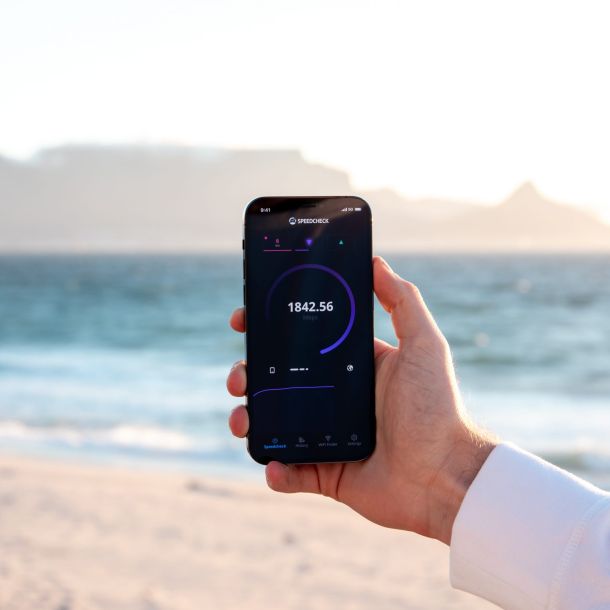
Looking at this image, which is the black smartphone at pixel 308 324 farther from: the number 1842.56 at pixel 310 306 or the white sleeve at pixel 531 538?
the white sleeve at pixel 531 538

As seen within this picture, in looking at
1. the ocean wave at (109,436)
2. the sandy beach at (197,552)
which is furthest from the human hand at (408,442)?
the ocean wave at (109,436)

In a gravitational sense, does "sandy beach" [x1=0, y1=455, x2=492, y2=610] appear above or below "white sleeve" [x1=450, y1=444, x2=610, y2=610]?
below

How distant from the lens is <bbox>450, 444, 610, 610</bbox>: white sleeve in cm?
145

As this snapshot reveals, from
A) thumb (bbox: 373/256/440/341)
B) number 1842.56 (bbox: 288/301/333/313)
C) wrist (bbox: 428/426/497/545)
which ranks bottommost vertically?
wrist (bbox: 428/426/497/545)

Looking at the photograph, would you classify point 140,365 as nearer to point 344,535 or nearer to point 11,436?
point 11,436

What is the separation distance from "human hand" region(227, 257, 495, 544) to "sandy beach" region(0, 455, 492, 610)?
89.4 inches

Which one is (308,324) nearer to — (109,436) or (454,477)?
(454,477)

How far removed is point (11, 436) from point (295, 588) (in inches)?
204

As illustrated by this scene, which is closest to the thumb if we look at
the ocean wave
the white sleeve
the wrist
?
the wrist

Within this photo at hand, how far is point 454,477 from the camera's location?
6.42ft

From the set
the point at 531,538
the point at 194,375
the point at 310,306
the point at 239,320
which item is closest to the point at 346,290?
the point at 310,306

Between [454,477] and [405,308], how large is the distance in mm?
480

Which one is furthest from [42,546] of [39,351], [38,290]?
[38,290]

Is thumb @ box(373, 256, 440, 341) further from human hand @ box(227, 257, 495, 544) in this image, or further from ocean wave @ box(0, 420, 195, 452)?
ocean wave @ box(0, 420, 195, 452)
